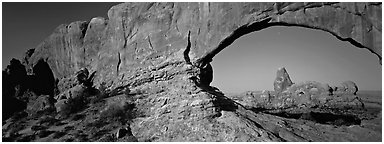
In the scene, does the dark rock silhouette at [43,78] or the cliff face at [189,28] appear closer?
the cliff face at [189,28]

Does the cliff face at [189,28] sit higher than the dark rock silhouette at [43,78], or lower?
higher

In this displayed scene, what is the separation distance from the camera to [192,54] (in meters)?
24.3

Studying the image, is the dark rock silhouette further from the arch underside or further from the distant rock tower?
the distant rock tower

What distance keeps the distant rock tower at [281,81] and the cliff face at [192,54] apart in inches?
1867

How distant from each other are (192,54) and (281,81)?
51.9m

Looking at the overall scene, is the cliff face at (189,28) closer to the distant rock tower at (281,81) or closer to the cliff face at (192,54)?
the cliff face at (192,54)

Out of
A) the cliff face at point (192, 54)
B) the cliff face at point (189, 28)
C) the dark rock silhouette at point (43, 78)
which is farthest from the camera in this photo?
the dark rock silhouette at point (43, 78)

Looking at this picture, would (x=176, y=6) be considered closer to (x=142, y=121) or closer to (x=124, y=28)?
(x=124, y=28)

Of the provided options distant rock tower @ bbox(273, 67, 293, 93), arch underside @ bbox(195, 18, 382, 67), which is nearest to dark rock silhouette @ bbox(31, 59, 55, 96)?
arch underside @ bbox(195, 18, 382, 67)

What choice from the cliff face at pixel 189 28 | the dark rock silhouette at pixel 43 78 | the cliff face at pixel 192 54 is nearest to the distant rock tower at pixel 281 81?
the cliff face at pixel 192 54

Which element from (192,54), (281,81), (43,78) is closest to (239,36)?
(192,54)

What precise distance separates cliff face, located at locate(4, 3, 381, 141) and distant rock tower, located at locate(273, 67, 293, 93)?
156 ft

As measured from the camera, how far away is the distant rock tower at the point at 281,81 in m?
69.8

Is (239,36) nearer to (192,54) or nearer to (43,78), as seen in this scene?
(192,54)
